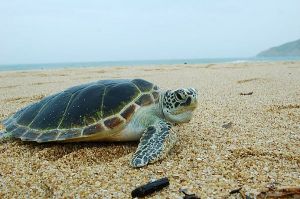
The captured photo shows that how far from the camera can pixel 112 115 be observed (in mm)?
2840

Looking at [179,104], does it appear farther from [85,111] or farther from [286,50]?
[286,50]

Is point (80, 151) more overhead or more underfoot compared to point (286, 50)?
more underfoot

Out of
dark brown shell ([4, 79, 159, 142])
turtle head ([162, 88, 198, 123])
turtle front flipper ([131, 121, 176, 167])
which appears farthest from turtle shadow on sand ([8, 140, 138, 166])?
turtle head ([162, 88, 198, 123])

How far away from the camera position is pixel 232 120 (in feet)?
11.9

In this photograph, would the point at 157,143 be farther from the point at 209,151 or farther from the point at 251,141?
the point at 251,141

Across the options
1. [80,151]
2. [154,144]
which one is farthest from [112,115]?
[154,144]

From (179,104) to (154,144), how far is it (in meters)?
0.60

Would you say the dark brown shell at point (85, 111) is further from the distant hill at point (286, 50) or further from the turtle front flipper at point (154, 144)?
the distant hill at point (286, 50)

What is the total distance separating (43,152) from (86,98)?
0.67 meters

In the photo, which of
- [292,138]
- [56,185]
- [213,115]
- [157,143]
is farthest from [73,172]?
[213,115]

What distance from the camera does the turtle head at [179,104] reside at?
9.50 feet

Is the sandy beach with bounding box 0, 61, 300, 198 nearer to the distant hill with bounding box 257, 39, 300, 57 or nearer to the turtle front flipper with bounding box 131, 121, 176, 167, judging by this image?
the turtle front flipper with bounding box 131, 121, 176, 167

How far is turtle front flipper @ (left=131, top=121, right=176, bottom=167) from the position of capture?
2.37 m

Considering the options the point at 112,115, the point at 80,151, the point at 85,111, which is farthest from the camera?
the point at 85,111
